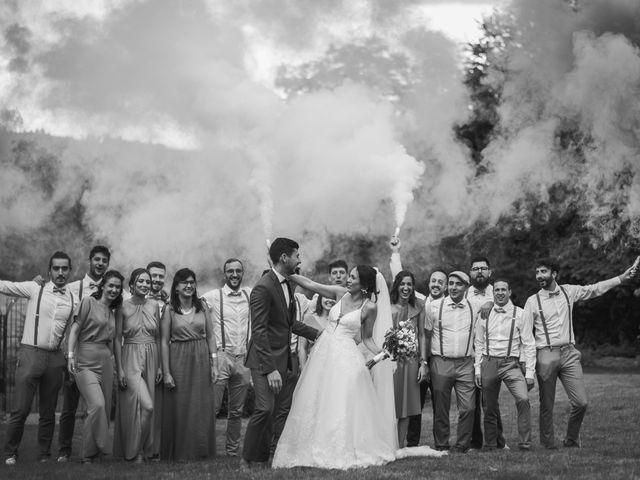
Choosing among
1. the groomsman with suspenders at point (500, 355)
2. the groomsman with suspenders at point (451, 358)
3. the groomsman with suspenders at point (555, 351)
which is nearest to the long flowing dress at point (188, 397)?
the groomsman with suspenders at point (451, 358)

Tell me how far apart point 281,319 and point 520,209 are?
41.8 feet

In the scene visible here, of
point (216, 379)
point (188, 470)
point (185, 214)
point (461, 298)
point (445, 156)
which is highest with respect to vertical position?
point (445, 156)

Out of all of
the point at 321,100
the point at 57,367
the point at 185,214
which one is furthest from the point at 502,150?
the point at 57,367

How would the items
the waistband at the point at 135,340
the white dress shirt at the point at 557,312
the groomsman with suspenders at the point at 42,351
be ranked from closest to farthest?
1. the groomsman with suspenders at the point at 42,351
2. the waistband at the point at 135,340
3. the white dress shirt at the point at 557,312

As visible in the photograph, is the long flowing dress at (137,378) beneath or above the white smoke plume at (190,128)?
beneath

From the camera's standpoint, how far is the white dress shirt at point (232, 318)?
1205 cm

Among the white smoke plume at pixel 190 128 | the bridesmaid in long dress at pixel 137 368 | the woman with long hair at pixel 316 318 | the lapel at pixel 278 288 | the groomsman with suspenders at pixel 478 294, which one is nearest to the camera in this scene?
the lapel at pixel 278 288

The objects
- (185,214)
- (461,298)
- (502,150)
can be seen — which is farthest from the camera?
(185,214)

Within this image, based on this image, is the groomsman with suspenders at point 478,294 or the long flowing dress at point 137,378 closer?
the long flowing dress at point 137,378

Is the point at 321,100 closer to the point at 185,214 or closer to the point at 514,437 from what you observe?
the point at 185,214

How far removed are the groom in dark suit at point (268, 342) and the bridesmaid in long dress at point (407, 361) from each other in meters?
2.17

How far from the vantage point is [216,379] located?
11.3 m

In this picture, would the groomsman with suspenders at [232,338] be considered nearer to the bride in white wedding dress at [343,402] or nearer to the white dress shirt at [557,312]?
the bride in white wedding dress at [343,402]

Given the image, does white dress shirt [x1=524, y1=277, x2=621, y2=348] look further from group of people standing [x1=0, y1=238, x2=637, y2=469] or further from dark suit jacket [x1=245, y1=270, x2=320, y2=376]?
dark suit jacket [x1=245, y1=270, x2=320, y2=376]
